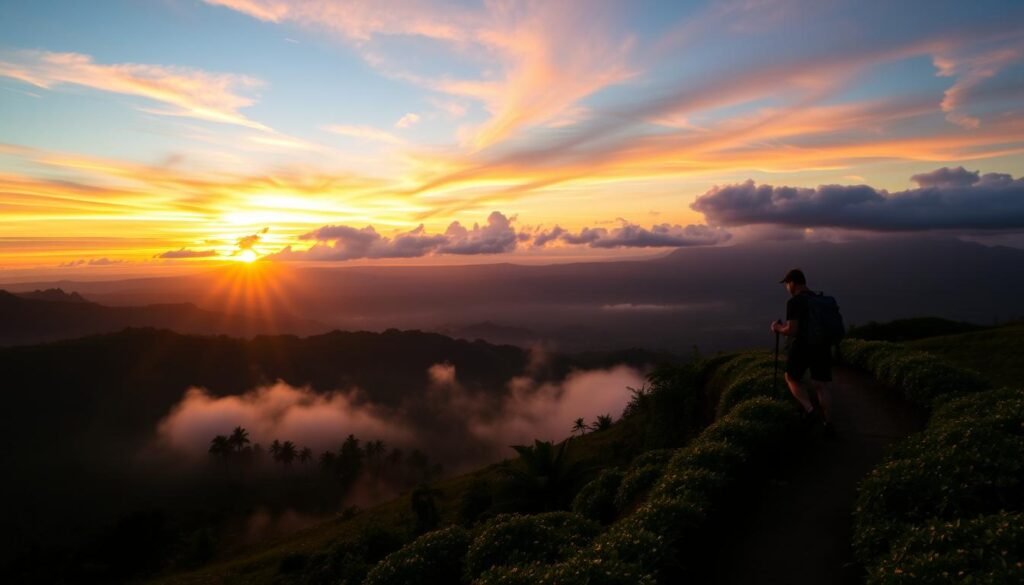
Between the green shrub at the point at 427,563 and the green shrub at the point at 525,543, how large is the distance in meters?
0.59

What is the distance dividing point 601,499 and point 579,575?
6406 mm

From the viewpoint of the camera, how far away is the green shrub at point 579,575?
7.11m

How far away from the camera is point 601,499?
44.0 ft

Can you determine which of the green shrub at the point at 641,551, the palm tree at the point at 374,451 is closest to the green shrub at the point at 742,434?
the green shrub at the point at 641,551

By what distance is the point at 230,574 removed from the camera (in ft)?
119

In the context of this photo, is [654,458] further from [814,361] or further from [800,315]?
[800,315]

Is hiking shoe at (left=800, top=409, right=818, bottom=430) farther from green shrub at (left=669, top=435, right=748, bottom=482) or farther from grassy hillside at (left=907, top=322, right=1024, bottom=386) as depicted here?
grassy hillside at (left=907, top=322, right=1024, bottom=386)

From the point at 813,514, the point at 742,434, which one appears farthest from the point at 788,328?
the point at 813,514

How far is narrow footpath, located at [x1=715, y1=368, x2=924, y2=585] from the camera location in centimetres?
797

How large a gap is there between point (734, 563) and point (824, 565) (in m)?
1.26

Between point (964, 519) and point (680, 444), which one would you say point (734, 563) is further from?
point (680, 444)

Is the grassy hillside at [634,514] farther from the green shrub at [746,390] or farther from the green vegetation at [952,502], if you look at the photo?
the green vegetation at [952,502]

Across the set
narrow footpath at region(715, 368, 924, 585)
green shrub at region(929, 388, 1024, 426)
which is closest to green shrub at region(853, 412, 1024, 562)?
narrow footpath at region(715, 368, 924, 585)

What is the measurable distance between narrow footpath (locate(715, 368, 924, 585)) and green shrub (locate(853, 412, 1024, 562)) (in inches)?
20.1
